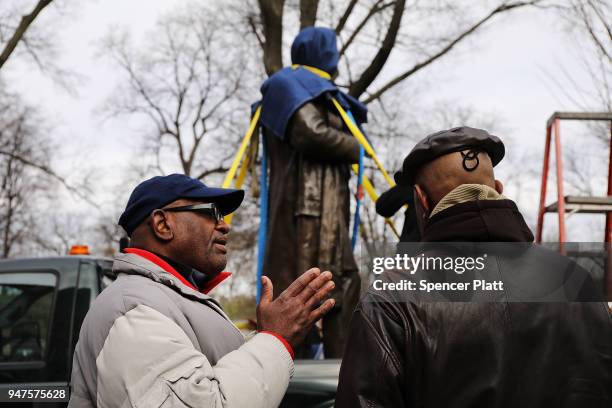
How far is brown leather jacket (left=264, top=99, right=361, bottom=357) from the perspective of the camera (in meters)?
4.90

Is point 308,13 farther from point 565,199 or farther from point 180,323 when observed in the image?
point 180,323

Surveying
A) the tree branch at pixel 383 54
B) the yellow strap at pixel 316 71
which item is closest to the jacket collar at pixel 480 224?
the yellow strap at pixel 316 71

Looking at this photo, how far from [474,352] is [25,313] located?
10.3 ft

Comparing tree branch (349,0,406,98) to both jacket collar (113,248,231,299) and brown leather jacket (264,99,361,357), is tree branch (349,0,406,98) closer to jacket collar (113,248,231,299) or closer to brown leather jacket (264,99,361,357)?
brown leather jacket (264,99,361,357)

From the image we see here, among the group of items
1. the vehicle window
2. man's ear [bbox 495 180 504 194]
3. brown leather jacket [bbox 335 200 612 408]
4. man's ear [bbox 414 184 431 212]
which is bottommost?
the vehicle window

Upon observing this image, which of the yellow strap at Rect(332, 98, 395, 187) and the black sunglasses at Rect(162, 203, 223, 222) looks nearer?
the black sunglasses at Rect(162, 203, 223, 222)

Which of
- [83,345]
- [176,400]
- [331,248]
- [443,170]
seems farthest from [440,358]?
[331,248]

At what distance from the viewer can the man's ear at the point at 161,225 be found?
2.46 metres

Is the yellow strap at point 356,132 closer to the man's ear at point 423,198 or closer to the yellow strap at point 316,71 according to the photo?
the yellow strap at point 316,71

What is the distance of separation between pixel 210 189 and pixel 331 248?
2585 millimetres

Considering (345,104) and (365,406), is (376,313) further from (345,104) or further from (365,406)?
(345,104)

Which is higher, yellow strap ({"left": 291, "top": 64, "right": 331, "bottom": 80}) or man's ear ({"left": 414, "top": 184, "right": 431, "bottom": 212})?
yellow strap ({"left": 291, "top": 64, "right": 331, "bottom": 80})

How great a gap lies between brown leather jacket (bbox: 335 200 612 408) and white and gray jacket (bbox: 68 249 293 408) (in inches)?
15.1

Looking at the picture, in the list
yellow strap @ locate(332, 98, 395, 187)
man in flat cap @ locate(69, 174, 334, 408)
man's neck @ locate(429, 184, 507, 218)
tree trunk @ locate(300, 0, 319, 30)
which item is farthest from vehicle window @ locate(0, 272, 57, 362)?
tree trunk @ locate(300, 0, 319, 30)
